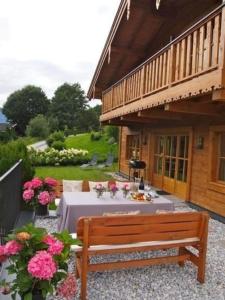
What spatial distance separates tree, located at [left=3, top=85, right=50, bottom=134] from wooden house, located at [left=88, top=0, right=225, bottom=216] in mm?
44471

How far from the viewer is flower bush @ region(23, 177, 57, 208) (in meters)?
6.09

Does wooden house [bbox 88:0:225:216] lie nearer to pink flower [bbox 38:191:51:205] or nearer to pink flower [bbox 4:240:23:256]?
pink flower [bbox 38:191:51:205]

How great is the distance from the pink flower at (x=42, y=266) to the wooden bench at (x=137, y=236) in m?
1.04

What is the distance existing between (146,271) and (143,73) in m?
5.04

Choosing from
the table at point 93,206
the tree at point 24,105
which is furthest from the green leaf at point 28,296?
the tree at point 24,105

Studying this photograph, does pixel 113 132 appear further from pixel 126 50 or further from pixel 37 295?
pixel 37 295

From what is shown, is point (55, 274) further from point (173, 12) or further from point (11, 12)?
point (11, 12)

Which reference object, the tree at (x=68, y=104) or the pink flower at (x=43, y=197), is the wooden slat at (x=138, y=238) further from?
the tree at (x=68, y=104)

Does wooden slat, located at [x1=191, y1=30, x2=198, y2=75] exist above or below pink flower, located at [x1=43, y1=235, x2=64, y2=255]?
above

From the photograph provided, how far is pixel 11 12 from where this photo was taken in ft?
42.1

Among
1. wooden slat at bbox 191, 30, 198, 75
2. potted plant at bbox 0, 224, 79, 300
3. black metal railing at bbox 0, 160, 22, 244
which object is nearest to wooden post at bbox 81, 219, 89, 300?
potted plant at bbox 0, 224, 79, 300

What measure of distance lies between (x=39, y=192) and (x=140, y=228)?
3.14 m

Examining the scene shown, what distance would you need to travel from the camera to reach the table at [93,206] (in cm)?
471

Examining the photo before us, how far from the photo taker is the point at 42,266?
7.93ft
